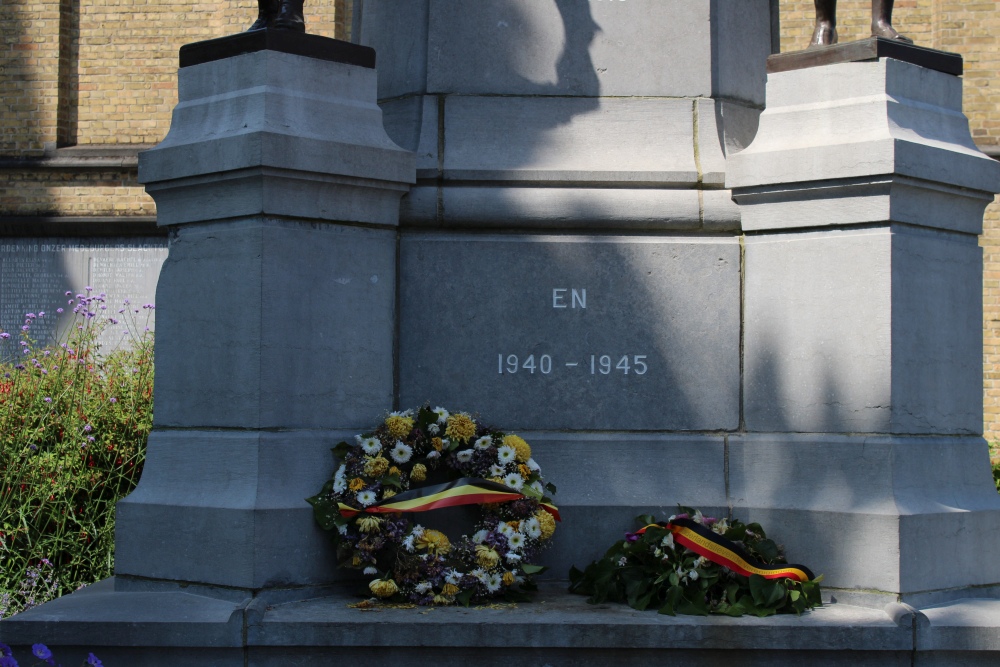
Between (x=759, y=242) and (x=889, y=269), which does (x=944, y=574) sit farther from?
(x=759, y=242)

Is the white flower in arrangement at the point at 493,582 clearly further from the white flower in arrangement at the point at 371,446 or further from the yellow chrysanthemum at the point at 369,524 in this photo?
the white flower in arrangement at the point at 371,446

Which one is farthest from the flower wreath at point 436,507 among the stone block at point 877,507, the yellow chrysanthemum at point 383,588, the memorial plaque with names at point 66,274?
the memorial plaque with names at point 66,274

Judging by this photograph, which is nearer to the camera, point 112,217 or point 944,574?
point 944,574

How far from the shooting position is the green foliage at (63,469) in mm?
6055

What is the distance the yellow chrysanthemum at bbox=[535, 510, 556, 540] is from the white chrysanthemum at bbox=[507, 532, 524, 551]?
0.09 m

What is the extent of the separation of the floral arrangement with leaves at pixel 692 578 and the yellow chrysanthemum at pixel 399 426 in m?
0.84

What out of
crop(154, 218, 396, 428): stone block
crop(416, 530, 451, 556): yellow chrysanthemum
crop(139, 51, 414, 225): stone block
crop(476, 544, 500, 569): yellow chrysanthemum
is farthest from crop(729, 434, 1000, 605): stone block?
crop(139, 51, 414, 225): stone block

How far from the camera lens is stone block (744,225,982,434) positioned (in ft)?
14.4

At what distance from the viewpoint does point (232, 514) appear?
13.9 feet

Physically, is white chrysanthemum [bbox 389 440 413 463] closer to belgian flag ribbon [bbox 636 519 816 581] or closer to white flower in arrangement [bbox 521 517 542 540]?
white flower in arrangement [bbox 521 517 542 540]

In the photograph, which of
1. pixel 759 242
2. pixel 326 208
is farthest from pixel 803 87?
pixel 326 208

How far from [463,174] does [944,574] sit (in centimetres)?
235

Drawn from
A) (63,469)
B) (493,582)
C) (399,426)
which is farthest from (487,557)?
(63,469)

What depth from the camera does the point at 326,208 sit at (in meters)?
4.49
